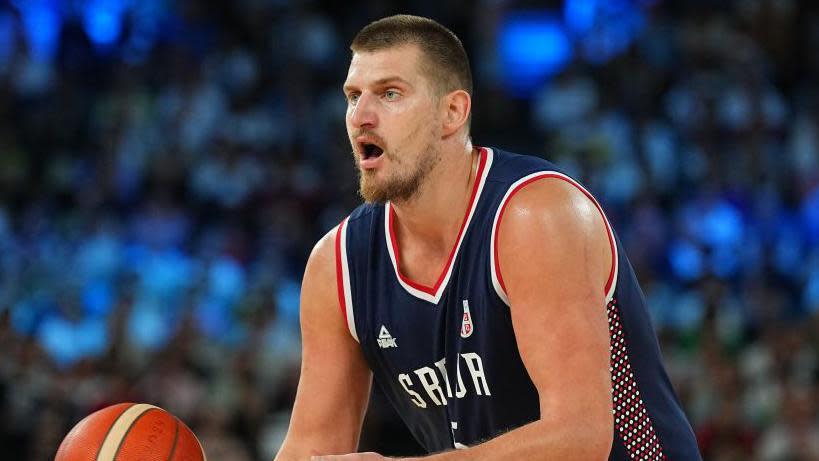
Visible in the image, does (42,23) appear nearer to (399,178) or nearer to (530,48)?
(530,48)

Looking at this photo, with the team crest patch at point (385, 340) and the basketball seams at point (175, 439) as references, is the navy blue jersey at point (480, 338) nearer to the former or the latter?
the team crest patch at point (385, 340)

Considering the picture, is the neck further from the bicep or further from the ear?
the bicep

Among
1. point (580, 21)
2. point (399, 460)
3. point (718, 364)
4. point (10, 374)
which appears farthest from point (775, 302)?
point (399, 460)

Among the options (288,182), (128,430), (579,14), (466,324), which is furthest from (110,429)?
(579,14)

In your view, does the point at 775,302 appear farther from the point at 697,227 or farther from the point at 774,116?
the point at 774,116

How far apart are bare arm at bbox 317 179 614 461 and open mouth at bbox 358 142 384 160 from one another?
0.58 meters

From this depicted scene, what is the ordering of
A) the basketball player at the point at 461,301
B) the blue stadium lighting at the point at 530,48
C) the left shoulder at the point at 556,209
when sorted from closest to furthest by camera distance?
1. the basketball player at the point at 461,301
2. the left shoulder at the point at 556,209
3. the blue stadium lighting at the point at 530,48

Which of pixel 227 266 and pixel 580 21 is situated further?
pixel 580 21

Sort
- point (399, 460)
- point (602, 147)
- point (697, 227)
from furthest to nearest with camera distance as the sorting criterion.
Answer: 1. point (602, 147)
2. point (697, 227)
3. point (399, 460)

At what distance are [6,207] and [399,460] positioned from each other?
356 inches

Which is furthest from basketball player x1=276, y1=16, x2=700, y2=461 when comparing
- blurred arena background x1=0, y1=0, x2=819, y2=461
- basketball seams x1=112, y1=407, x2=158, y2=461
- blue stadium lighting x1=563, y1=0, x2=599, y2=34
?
blue stadium lighting x1=563, y1=0, x2=599, y2=34

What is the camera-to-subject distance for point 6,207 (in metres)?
11.8

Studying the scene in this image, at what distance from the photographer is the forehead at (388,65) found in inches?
170

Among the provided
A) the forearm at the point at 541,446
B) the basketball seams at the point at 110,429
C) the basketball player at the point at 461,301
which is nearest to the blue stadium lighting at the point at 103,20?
the basketball player at the point at 461,301
